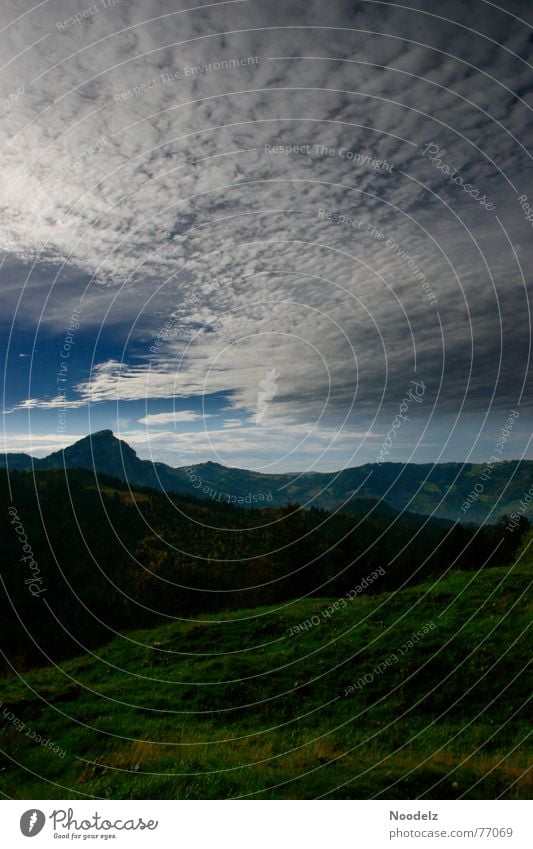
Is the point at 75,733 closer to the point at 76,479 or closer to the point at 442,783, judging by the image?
the point at 442,783

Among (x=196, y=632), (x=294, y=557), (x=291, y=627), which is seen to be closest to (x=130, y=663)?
(x=196, y=632)

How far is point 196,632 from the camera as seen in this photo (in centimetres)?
2983

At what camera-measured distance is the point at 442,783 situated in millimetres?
12586

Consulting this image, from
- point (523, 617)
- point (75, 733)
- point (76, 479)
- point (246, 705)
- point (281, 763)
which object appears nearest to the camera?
point (281, 763)

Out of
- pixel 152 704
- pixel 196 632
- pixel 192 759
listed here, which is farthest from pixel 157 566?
pixel 192 759

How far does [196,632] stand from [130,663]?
14.1 ft

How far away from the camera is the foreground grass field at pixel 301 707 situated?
524 inches

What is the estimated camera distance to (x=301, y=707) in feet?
65.6

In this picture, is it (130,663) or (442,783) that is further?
(130,663)

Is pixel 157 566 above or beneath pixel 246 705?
beneath

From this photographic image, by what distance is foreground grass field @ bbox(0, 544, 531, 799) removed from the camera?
43.7ft

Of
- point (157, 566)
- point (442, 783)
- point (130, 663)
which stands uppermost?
point (442, 783)
